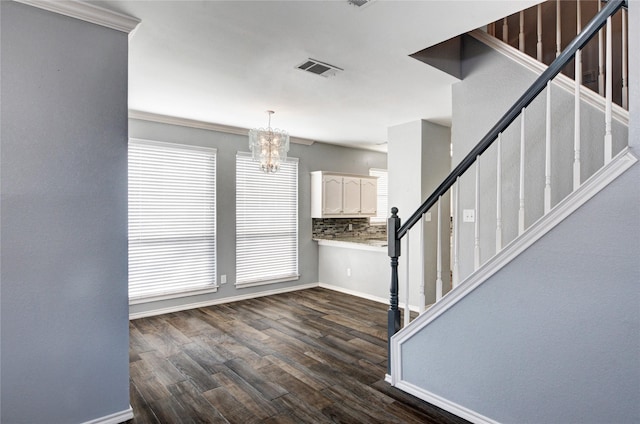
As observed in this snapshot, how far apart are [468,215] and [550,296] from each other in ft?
4.72

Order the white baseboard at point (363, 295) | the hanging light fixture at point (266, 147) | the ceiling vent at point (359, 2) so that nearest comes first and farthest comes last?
the ceiling vent at point (359, 2) → the hanging light fixture at point (266, 147) → the white baseboard at point (363, 295)

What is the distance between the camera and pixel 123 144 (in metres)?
2.31

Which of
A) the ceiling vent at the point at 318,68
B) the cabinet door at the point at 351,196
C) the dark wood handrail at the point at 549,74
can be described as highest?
the ceiling vent at the point at 318,68

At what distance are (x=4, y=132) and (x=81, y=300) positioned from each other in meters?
1.02

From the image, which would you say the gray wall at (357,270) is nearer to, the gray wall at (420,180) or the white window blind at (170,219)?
the gray wall at (420,180)

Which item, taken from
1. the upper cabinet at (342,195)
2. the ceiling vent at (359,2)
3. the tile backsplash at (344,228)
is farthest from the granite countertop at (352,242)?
the ceiling vent at (359,2)

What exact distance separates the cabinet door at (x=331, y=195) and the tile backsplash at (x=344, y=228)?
32 centimetres

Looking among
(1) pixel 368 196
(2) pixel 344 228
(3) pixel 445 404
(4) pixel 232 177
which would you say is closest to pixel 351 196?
(1) pixel 368 196

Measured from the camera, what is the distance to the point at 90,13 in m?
2.16

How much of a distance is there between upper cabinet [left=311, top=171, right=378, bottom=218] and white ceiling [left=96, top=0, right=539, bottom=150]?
1.72 metres

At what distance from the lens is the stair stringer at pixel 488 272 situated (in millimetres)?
1743

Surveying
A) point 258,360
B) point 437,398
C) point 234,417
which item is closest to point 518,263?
point 437,398

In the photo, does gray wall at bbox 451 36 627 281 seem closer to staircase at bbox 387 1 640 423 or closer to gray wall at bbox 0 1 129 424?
staircase at bbox 387 1 640 423

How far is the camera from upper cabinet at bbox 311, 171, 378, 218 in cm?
618
